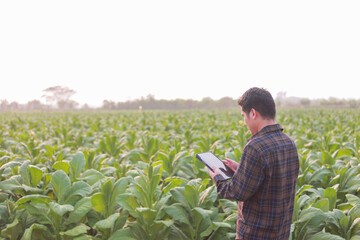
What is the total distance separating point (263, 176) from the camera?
5.17ft

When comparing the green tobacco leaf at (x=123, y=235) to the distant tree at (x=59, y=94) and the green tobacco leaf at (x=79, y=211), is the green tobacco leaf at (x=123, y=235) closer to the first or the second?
the green tobacco leaf at (x=79, y=211)

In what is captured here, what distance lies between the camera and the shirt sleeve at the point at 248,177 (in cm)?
155

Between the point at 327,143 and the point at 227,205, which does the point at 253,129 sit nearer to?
the point at 227,205

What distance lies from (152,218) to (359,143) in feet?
14.7

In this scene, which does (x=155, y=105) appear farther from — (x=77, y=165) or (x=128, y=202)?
(x=128, y=202)

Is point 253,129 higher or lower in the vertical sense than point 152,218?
higher

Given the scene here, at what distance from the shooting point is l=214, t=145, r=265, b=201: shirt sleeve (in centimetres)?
155

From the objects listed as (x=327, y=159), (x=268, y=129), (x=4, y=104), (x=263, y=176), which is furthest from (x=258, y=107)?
(x=4, y=104)

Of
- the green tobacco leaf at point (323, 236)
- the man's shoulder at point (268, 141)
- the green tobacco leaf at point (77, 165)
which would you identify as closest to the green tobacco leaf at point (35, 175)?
the green tobacco leaf at point (77, 165)

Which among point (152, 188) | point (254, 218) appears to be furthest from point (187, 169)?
point (254, 218)

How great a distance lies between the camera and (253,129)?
173cm

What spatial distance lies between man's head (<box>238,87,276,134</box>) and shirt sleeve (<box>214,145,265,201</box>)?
20 centimetres

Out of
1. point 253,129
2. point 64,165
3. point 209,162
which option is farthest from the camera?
point 64,165

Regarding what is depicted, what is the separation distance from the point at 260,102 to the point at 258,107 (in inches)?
1.5
